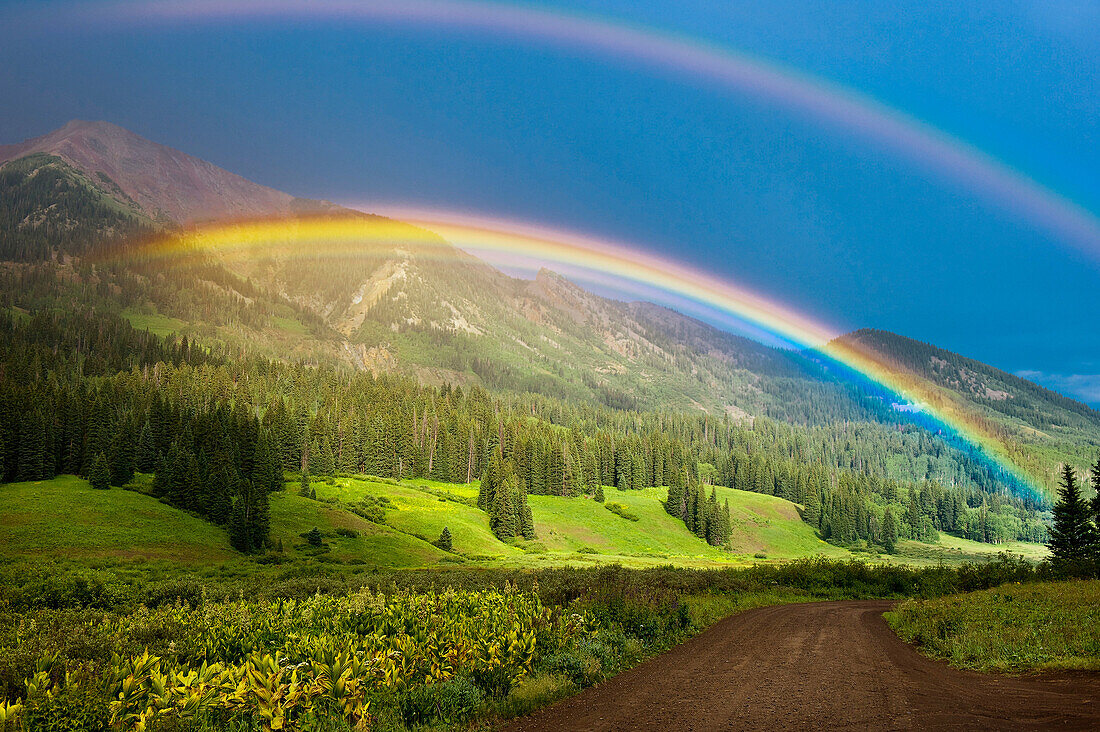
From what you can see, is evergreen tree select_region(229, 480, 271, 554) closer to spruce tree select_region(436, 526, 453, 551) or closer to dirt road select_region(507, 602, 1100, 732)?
spruce tree select_region(436, 526, 453, 551)

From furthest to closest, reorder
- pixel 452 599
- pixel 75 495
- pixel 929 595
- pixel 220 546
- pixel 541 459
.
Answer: pixel 541 459
pixel 75 495
pixel 220 546
pixel 929 595
pixel 452 599

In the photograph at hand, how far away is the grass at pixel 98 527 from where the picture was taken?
219ft

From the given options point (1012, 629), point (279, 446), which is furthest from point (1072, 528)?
point (279, 446)

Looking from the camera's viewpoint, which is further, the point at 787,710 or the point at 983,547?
the point at 983,547

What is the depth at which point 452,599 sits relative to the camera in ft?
65.5

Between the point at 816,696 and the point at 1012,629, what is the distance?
13.1 metres

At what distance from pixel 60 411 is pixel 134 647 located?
396 feet

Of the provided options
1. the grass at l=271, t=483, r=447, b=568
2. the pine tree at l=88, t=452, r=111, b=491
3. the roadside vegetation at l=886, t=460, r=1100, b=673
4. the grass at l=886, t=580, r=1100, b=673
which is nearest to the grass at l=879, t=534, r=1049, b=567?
the grass at l=271, t=483, r=447, b=568

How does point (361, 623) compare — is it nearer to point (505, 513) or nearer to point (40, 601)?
point (40, 601)

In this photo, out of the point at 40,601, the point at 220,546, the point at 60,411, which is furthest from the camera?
the point at 60,411

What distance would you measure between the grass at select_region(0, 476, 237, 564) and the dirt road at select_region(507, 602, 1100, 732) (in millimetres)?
68955

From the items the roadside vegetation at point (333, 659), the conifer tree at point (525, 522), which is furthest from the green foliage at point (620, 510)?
the roadside vegetation at point (333, 659)

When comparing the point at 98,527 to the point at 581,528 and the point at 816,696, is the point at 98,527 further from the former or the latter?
the point at 816,696

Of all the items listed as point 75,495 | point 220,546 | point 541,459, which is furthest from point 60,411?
point 541,459
